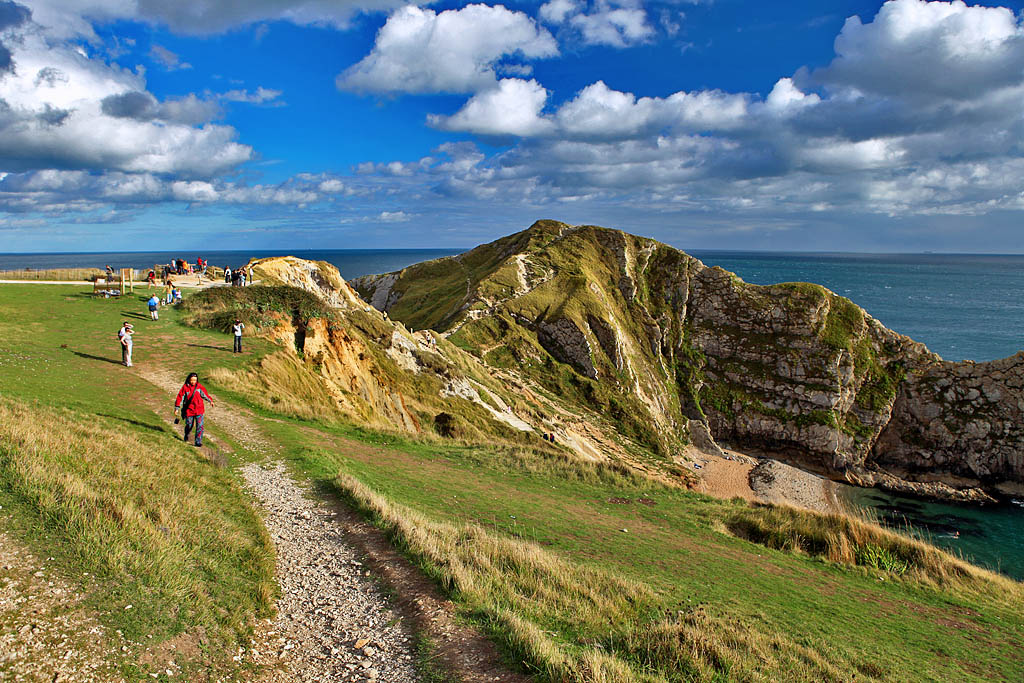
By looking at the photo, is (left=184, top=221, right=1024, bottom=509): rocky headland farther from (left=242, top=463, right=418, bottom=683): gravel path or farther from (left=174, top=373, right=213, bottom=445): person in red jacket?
(left=242, top=463, right=418, bottom=683): gravel path

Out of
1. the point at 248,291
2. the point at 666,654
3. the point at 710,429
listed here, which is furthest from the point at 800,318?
the point at 666,654

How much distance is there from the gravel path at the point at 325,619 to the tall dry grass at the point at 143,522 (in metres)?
0.46

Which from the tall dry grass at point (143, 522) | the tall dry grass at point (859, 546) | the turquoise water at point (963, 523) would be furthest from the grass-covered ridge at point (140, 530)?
the turquoise water at point (963, 523)

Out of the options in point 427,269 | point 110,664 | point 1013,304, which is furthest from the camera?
point 1013,304

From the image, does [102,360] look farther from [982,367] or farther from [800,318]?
[982,367]

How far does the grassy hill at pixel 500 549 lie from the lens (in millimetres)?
8320

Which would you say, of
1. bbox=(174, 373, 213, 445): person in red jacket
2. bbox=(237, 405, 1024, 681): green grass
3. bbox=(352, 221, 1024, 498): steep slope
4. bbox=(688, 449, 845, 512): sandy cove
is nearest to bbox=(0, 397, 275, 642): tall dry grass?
bbox=(174, 373, 213, 445): person in red jacket

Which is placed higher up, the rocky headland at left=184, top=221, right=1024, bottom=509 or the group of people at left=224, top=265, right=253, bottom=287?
the group of people at left=224, top=265, right=253, bottom=287

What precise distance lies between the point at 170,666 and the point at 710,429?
65.5 m

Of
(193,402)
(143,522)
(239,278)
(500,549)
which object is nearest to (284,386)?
(193,402)

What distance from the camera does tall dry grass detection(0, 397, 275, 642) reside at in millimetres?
8055

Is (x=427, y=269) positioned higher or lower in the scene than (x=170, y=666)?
higher

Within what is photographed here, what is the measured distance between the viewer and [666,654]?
8789 mm

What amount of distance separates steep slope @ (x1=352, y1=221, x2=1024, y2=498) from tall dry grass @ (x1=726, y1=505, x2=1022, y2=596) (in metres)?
35.1
